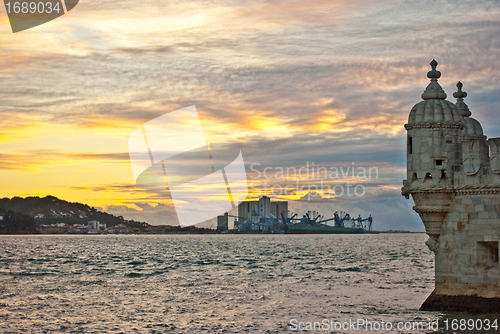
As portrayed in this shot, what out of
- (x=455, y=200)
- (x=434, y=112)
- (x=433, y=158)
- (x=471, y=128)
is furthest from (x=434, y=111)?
(x=471, y=128)

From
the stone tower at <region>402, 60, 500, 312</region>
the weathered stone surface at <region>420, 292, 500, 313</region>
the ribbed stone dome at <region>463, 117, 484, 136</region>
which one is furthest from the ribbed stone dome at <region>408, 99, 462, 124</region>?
the weathered stone surface at <region>420, 292, 500, 313</region>

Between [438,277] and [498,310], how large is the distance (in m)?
3.05

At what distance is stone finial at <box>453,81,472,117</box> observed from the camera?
28.7m

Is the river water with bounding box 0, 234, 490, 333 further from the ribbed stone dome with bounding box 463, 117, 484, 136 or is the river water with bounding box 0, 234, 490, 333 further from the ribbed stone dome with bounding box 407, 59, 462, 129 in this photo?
the ribbed stone dome with bounding box 463, 117, 484, 136

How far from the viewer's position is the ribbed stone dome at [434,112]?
25.3m

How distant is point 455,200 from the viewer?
Answer: 81.0 feet

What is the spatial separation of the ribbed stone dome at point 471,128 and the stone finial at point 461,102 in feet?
2.35

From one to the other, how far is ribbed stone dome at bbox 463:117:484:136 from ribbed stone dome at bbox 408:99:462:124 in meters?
3.99

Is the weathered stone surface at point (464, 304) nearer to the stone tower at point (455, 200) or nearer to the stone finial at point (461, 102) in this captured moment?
the stone tower at point (455, 200)

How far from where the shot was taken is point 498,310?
2261 cm

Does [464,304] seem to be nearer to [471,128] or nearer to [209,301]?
[471,128]

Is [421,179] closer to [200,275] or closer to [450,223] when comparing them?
[450,223]

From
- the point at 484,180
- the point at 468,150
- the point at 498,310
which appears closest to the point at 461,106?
the point at 468,150

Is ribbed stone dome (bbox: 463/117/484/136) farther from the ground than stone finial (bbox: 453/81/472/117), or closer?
closer
